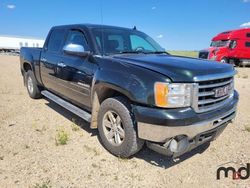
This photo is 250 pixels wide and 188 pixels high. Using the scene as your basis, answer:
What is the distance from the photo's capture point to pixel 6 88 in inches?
353

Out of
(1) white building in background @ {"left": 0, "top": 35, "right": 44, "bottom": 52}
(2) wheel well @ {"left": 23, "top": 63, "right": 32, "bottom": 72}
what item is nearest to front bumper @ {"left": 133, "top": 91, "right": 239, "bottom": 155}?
(2) wheel well @ {"left": 23, "top": 63, "right": 32, "bottom": 72}

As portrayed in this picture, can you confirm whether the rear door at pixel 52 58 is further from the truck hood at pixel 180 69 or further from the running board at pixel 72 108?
the truck hood at pixel 180 69

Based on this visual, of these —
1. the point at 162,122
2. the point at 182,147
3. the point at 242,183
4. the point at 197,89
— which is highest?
the point at 197,89

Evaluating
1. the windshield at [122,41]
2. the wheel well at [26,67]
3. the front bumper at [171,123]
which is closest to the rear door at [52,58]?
the windshield at [122,41]

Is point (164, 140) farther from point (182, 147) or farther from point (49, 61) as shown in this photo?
point (49, 61)

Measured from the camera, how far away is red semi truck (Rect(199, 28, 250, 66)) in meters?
20.7

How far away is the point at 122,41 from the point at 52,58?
1.68m

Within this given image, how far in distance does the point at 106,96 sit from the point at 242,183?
223cm

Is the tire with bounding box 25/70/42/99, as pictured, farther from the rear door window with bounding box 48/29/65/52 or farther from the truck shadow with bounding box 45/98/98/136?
the rear door window with bounding box 48/29/65/52

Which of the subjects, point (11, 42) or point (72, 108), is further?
point (11, 42)

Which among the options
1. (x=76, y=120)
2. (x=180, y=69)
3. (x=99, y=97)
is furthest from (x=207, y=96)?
(x=76, y=120)

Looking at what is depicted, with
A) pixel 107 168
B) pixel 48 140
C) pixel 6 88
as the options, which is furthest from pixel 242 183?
pixel 6 88

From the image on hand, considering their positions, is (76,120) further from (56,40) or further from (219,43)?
(219,43)

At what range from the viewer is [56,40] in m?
5.67
